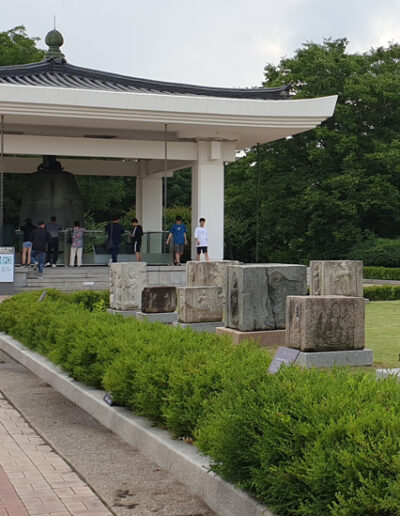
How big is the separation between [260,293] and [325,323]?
6.64 feet

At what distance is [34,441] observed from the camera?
21.6ft

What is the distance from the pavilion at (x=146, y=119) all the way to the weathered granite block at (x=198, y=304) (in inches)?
441

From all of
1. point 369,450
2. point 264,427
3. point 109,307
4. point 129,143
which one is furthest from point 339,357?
point 129,143

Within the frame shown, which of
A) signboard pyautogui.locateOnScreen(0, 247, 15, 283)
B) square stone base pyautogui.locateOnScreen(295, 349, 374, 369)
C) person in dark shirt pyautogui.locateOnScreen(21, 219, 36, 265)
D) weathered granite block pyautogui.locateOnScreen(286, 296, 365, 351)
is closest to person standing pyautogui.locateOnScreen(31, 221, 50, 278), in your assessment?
person in dark shirt pyautogui.locateOnScreen(21, 219, 36, 265)

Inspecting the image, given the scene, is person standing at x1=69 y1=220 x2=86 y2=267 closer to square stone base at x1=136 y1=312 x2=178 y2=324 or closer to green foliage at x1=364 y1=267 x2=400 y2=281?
square stone base at x1=136 y1=312 x2=178 y2=324

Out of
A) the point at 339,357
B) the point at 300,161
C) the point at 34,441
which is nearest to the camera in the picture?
the point at 34,441

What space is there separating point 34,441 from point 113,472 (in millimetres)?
1167

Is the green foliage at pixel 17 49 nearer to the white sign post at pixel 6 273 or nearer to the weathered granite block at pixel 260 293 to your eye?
the white sign post at pixel 6 273

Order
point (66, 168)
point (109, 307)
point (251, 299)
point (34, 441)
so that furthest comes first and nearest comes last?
point (66, 168), point (109, 307), point (251, 299), point (34, 441)

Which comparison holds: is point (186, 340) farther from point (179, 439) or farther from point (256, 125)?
point (256, 125)

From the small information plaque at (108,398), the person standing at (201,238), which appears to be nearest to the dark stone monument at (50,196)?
the person standing at (201,238)

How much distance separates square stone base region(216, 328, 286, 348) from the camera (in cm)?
1064

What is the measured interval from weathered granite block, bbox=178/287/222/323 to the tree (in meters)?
20.8

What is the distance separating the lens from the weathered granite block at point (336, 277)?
15367 mm
